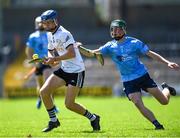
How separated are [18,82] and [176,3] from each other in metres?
11.2

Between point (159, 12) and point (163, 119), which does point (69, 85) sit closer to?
point (163, 119)

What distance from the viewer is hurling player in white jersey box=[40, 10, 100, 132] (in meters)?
13.7

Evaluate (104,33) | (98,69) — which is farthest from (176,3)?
(98,69)

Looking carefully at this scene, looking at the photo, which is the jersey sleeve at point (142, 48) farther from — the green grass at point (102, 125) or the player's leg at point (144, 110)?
the green grass at point (102, 125)

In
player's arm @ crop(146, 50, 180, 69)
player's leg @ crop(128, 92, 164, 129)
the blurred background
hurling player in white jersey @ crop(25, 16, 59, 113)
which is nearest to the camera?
player's arm @ crop(146, 50, 180, 69)

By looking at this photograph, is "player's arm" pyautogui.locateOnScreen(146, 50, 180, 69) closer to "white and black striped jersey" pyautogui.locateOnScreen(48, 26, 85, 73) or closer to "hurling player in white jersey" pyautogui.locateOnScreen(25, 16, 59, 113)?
"white and black striped jersey" pyautogui.locateOnScreen(48, 26, 85, 73)

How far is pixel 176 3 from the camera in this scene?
40.1 metres

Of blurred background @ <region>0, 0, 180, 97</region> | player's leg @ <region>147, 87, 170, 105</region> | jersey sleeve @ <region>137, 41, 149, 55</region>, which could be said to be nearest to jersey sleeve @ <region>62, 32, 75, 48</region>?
jersey sleeve @ <region>137, 41, 149, 55</region>

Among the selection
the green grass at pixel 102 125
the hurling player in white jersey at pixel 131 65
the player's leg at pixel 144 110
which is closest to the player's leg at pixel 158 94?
the hurling player in white jersey at pixel 131 65

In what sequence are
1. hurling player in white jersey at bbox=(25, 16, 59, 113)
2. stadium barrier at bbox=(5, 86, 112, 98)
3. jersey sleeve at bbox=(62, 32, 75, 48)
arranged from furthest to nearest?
stadium barrier at bbox=(5, 86, 112, 98)
hurling player in white jersey at bbox=(25, 16, 59, 113)
jersey sleeve at bbox=(62, 32, 75, 48)

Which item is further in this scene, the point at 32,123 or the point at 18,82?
the point at 18,82

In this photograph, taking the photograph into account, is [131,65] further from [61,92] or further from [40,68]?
[61,92]

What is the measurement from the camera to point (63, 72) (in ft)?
46.1

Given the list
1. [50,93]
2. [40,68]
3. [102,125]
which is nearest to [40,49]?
[40,68]
